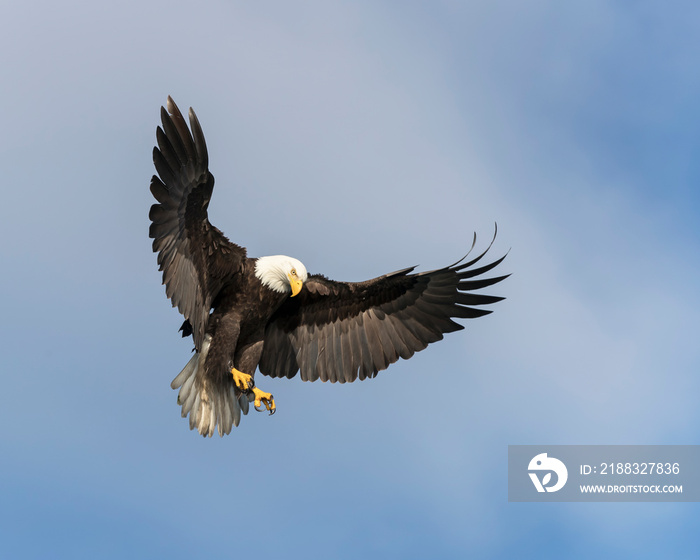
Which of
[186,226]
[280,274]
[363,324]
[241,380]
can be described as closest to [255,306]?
[280,274]

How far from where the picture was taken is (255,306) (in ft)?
30.3

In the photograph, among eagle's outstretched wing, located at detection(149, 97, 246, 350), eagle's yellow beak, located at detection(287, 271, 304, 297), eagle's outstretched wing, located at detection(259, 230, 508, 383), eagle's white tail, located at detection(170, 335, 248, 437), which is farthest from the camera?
eagle's outstretched wing, located at detection(259, 230, 508, 383)

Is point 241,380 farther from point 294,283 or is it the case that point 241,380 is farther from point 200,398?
point 294,283

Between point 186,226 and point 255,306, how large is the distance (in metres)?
1.10

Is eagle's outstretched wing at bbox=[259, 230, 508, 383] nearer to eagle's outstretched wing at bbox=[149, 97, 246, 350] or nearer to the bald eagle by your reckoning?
the bald eagle

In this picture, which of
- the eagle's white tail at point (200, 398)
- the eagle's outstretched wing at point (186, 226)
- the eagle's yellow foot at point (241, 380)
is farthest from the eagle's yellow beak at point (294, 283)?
the eagle's white tail at point (200, 398)

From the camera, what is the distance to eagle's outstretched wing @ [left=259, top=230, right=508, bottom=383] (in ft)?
33.2

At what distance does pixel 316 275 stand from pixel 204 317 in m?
1.47

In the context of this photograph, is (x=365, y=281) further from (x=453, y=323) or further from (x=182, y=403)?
(x=182, y=403)

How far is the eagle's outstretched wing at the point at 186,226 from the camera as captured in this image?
8500mm

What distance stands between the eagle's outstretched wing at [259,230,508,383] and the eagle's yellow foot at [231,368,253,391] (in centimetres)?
87

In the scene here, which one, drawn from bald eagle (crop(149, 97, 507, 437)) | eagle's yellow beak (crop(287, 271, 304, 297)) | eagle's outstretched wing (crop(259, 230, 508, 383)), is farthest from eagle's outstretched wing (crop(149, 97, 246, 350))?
eagle's outstretched wing (crop(259, 230, 508, 383))

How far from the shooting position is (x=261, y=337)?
31.3 ft

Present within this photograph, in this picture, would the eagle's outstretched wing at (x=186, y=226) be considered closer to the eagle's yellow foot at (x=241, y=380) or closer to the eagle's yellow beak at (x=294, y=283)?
the eagle's yellow foot at (x=241, y=380)
